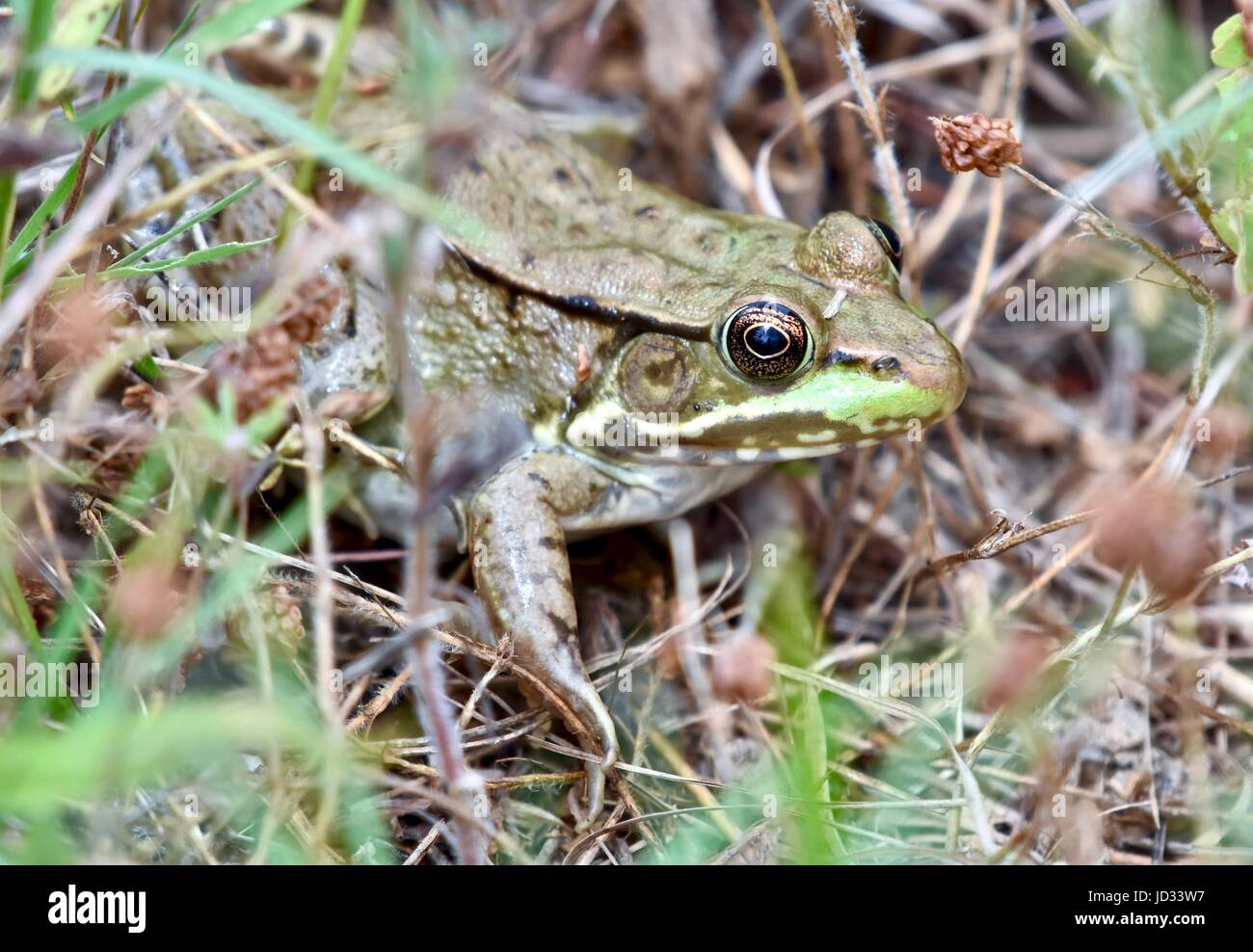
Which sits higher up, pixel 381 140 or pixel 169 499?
pixel 381 140

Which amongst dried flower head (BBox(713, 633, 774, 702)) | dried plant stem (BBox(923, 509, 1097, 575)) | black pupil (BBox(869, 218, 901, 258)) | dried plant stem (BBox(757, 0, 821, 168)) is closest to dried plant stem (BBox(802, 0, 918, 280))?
black pupil (BBox(869, 218, 901, 258))

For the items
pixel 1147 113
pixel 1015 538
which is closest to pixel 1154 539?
pixel 1015 538

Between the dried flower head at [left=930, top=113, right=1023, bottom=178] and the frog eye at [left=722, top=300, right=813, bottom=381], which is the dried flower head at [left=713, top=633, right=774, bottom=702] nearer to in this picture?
the frog eye at [left=722, top=300, right=813, bottom=381]

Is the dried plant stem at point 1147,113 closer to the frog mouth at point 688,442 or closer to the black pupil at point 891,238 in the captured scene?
the black pupil at point 891,238

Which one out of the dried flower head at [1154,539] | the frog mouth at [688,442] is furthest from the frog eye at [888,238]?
the dried flower head at [1154,539]

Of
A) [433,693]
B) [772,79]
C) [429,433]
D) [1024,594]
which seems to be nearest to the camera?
Result: [429,433]
